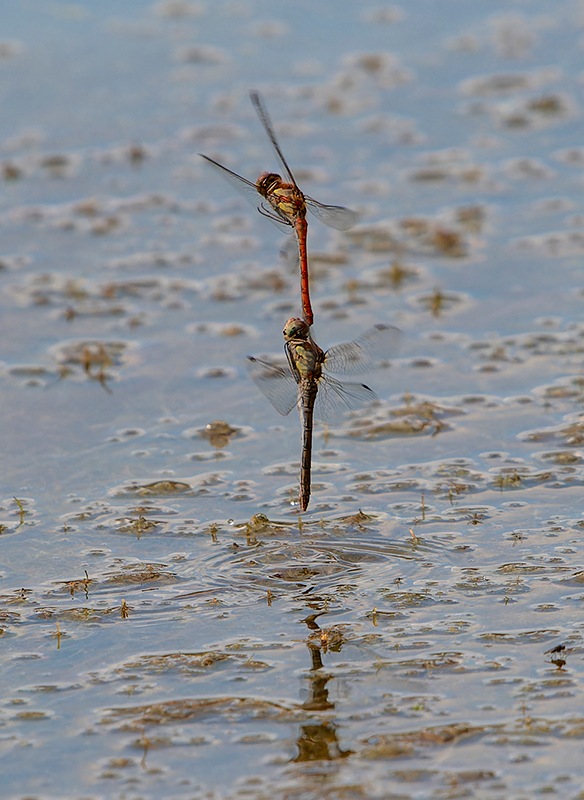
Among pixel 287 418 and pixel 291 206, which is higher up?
pixel 291 206

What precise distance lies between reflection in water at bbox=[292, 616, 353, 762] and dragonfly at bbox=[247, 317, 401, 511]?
0.95 m

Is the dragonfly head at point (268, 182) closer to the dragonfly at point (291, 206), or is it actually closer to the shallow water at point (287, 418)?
the dragonfly at point (291, 206)

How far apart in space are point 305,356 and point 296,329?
12 cm

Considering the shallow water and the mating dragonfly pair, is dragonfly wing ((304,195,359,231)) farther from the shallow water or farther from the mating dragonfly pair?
the shallow water

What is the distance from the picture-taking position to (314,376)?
16.6 ft

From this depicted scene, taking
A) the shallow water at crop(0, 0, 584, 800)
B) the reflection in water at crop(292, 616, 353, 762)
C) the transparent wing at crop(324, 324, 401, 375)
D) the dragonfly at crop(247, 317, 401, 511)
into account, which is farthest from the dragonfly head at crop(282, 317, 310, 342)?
the reflection in water at crop(292, 616, 353, 762)

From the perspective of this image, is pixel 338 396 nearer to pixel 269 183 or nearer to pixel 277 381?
pixel 277 381

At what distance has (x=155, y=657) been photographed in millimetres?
4441

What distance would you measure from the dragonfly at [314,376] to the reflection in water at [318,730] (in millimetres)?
953

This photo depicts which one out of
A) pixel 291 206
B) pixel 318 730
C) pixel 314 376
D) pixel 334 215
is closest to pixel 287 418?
pixel 314 376

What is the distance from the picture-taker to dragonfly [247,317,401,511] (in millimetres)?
5020

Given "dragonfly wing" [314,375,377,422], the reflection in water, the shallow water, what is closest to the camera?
the reflection in water

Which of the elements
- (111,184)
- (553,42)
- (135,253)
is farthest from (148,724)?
(553,42)

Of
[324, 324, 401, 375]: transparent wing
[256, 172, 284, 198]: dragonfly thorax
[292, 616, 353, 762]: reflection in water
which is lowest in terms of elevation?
[292, 616, 353, 762]: reflection in water
